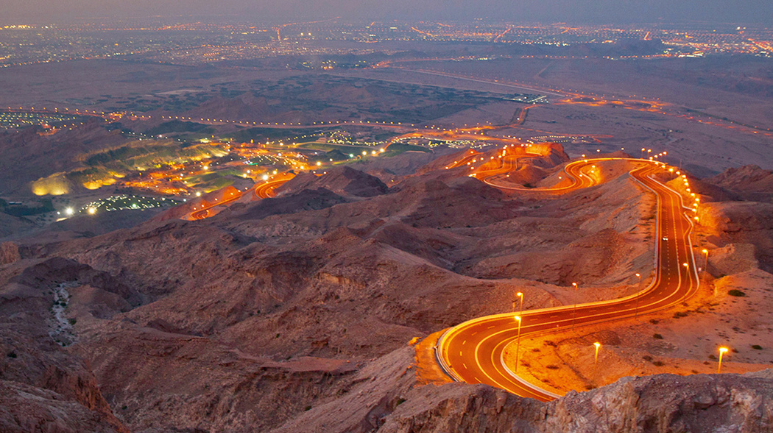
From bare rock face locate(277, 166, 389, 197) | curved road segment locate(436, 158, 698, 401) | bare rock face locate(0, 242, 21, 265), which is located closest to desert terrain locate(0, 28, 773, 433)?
bare rock face locate(0, 242, 21, 265)

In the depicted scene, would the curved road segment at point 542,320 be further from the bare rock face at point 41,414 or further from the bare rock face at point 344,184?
the bare rock face at point 344,184

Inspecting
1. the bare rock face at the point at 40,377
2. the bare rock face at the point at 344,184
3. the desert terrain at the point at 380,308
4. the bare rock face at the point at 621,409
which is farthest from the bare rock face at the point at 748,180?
the bare rock face at the point at 40,377

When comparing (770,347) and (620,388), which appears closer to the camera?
(620,388)

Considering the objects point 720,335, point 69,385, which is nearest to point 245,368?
point 69,385

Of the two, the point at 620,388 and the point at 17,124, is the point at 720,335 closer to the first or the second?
the point at 620,388

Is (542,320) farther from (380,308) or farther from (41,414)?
(41,414)

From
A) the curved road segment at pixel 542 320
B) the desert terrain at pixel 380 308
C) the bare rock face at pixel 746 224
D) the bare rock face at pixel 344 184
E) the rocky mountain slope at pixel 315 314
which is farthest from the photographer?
the bare rock face at pixel 344 184
